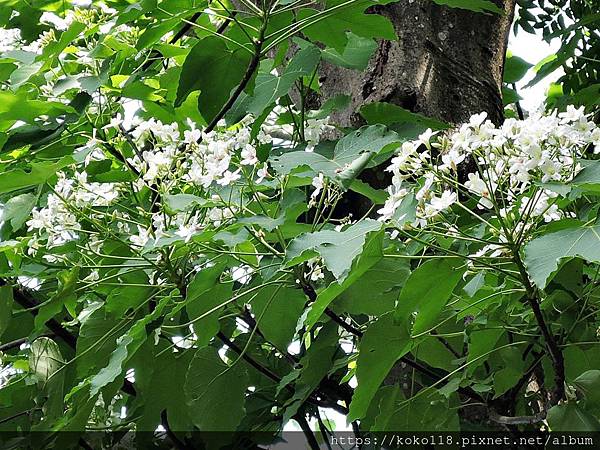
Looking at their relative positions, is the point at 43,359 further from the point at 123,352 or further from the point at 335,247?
the point at 335,247

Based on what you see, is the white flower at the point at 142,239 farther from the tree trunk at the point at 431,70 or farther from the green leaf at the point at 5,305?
the tree trunk at the point at 431,70

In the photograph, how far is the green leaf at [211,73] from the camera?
4.18 ft

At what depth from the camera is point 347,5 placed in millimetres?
1236

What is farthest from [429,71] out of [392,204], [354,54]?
[392,204]

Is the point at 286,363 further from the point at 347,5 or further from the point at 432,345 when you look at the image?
the point at 347,5

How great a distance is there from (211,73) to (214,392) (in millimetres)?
483

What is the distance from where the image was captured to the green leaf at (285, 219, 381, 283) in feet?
2.74

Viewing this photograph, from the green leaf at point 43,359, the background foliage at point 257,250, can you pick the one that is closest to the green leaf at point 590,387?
the background foliage at point 257,250

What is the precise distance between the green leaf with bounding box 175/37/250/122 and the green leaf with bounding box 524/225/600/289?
23.5 inches

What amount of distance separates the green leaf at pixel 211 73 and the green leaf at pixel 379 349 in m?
0.45

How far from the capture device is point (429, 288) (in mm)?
964

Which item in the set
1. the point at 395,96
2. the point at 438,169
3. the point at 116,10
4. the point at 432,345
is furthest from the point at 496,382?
the point at 116,10

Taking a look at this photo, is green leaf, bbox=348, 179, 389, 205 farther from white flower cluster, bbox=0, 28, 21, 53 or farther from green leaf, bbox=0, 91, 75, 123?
white flower cluster, bbox=0, 28, 21, 53

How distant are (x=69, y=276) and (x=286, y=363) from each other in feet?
1.54
